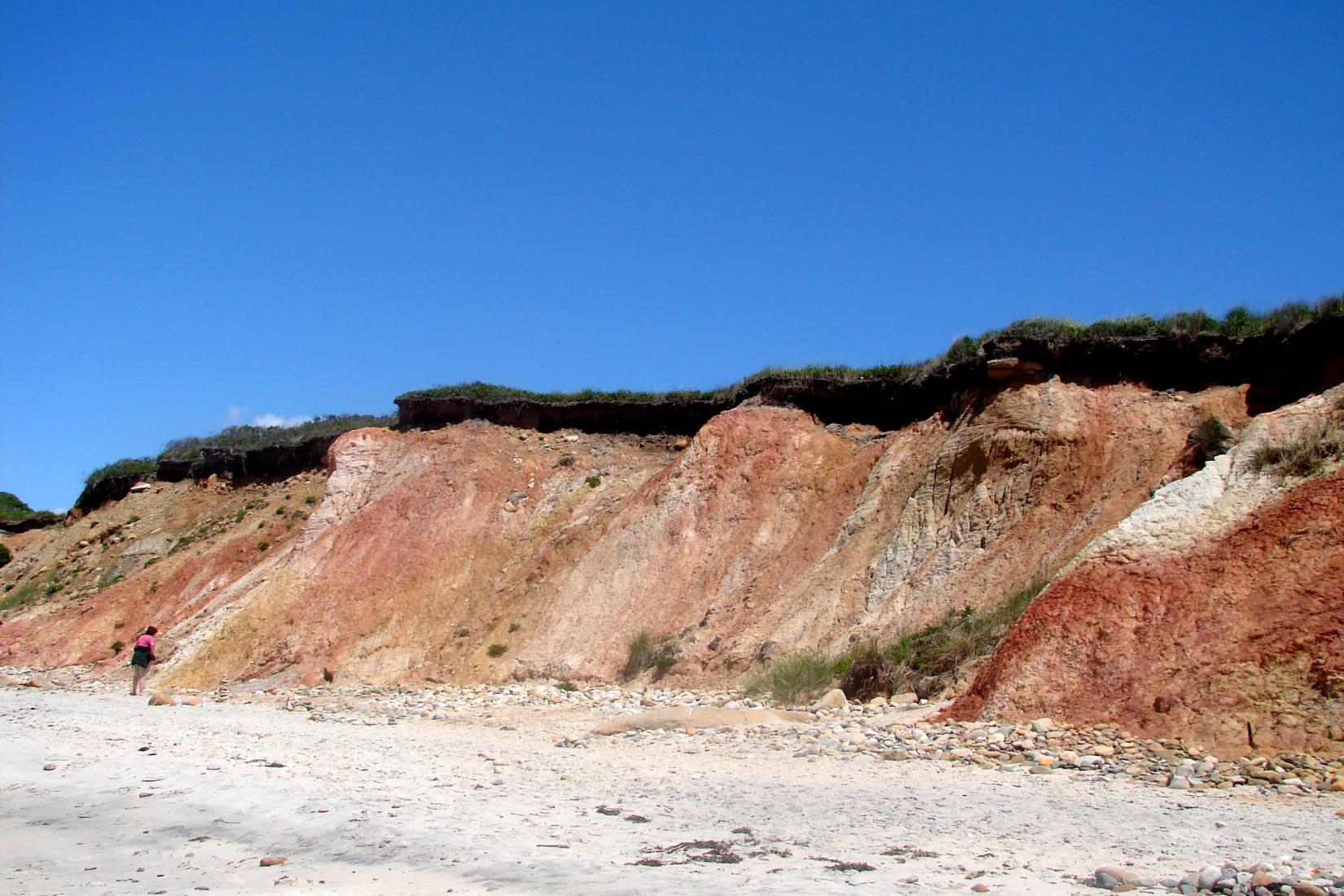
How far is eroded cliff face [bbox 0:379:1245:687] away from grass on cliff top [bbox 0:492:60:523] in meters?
19.5

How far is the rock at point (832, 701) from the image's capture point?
15.0 m

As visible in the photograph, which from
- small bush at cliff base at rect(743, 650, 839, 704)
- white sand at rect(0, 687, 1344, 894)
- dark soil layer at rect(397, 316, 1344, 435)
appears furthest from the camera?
dark soil layer at rect(397, 316, 1344, 435)

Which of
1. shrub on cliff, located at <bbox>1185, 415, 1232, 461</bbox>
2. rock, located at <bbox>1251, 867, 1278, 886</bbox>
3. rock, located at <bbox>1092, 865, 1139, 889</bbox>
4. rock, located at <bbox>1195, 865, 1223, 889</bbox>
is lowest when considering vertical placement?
rock, located at <bbox>1092, 865, 1139, 889</bbox>

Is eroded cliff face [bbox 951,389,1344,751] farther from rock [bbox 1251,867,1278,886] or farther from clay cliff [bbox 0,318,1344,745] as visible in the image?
rock [bbox 1251,867,1278,886]

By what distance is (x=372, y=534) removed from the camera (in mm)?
29094

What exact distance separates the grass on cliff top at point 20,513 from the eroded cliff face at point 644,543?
19.5m

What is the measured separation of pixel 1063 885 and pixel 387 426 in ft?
104

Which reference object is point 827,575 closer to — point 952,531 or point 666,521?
point 952,531

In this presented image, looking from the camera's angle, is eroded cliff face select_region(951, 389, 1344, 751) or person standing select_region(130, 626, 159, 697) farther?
person standing select_region(130, 626, 159, 697)

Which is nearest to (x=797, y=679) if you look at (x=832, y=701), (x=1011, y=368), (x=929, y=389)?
(x=832, y=701)

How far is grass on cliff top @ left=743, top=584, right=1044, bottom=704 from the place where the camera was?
50.6ft

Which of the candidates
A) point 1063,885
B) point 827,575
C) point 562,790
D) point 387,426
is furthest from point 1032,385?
point 387,426

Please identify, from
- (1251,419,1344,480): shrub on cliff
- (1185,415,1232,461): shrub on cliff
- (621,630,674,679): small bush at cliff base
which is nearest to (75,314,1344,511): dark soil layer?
(1185,415,1232,461): shrub on cliff

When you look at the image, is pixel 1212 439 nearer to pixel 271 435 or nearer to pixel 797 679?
pixel 797 679
